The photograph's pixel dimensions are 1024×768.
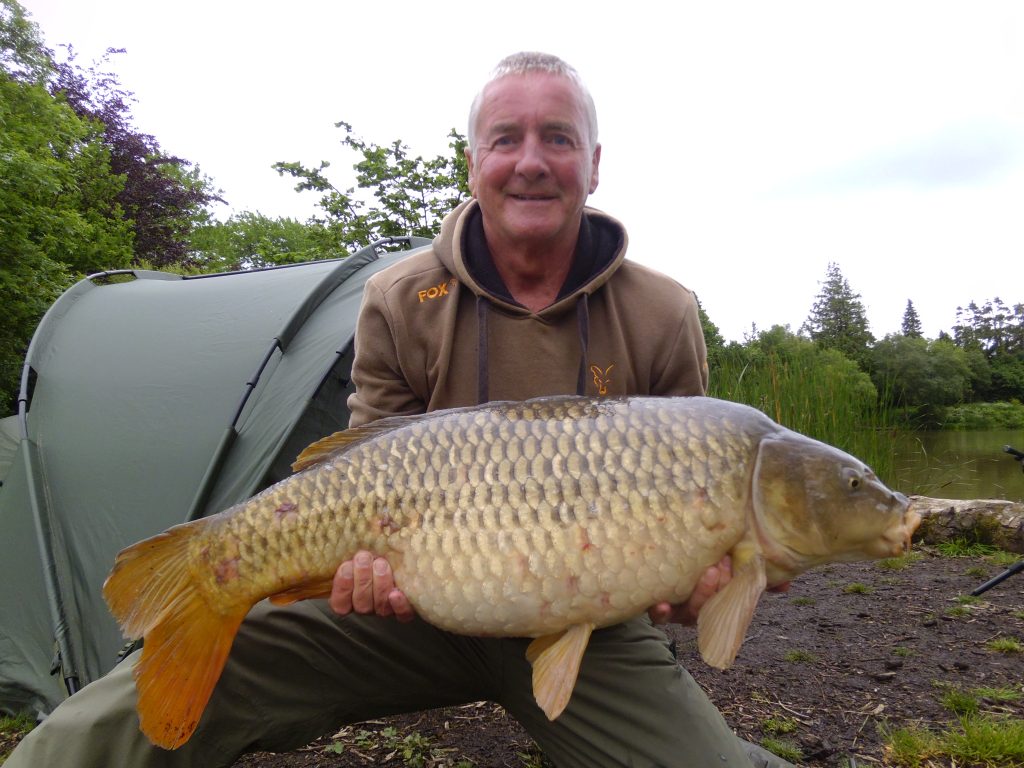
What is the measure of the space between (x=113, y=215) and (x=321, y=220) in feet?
9.27

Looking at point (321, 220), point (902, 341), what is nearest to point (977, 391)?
point (902, 341)

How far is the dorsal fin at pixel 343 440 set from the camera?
4.81 ft

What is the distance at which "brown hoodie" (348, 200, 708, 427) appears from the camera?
1801 millimetres

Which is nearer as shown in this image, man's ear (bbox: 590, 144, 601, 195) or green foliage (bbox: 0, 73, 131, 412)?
man's ear (bbox: 590, 144, 601, 195)

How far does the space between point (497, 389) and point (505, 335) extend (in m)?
0.14

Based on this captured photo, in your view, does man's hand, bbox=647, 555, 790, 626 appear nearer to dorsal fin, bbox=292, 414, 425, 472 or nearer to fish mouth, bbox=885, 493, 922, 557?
fish mouth, bbox=885, 493, 922, 557

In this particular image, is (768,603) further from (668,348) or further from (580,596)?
(580,596)

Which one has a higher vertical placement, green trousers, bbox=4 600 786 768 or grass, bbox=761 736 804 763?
green trousers, bbox=4 600 786 768

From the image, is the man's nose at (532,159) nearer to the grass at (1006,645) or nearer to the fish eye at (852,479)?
the fish eye at (852,479)

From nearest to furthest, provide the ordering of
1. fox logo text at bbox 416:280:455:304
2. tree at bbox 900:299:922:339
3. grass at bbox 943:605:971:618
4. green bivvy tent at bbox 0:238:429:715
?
fox logo text at bbox 416:280:455:304 < green bivvy tent at bbox 0:238:429:715 < grass at bbox 943:605:971:618 < tree at bbox 900:299:922:339

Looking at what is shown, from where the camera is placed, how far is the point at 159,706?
4.28 ft

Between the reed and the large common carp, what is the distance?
329 centimetres

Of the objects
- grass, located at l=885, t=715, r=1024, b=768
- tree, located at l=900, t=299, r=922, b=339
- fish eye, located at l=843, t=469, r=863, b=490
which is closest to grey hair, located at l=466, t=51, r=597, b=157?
fish eye, located at l=843, t=469, r=863, b=490

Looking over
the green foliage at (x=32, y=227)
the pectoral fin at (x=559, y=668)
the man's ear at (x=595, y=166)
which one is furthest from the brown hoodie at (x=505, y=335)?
the green foliage at (x=32, y=227)
